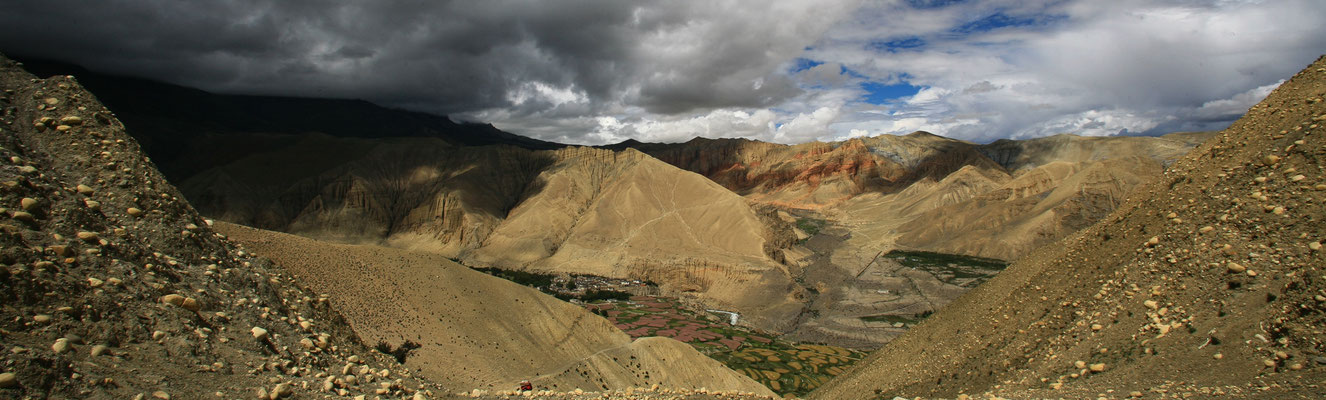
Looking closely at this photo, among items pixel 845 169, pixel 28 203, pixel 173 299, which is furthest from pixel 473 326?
pixel 845 169

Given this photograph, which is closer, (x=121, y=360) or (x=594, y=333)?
(x=121, y=360)

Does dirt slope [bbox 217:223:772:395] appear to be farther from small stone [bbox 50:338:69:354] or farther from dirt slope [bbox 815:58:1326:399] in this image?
small stone [bbox 50:338:69:354]

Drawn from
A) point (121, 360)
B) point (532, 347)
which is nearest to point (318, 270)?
point (532, 347)

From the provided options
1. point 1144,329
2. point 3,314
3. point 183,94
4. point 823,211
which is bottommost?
point 823,211

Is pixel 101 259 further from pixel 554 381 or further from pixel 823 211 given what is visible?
pixel 823 211

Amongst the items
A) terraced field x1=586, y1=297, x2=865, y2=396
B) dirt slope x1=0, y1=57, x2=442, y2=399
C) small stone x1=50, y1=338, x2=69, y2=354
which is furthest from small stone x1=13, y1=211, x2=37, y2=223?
terraced field x1=586, y1=297, x2=865, y2=396

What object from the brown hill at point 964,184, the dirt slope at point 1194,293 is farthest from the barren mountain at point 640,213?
the dirt slope at point 1194,293

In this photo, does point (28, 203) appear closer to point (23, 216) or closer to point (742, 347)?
point (23, 216)
